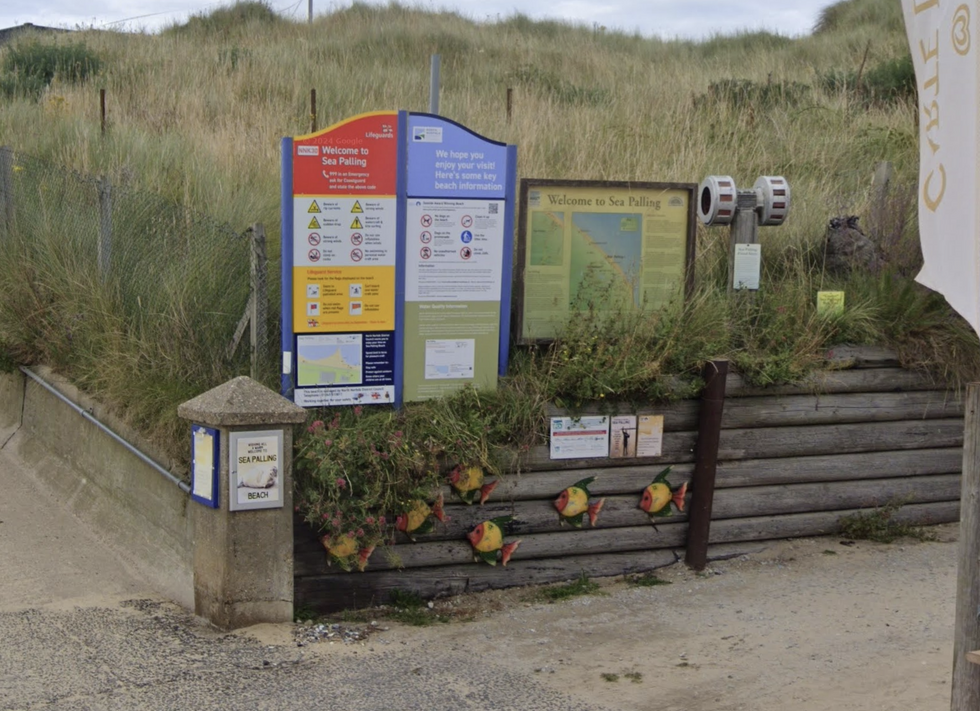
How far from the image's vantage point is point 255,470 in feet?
18.0

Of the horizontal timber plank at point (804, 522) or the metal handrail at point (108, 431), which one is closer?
the metal handrail at point (108, 431)

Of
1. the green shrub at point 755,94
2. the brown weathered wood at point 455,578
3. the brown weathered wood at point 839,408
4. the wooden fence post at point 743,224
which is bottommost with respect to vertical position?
the brown weathered wood at point 455,578

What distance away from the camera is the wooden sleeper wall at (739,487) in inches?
245

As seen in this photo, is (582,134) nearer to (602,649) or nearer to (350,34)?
(602,649)

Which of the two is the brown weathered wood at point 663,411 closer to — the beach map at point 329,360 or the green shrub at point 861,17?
the beach map at point 329,360

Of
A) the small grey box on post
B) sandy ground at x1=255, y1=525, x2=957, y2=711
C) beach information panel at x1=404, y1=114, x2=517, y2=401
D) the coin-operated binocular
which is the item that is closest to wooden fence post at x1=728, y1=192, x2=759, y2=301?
the coin-operated binocular

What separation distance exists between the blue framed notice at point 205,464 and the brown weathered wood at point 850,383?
128 inches

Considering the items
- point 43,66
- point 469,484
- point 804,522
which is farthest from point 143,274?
point 43,66

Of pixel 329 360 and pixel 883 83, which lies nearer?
pixel 329 360

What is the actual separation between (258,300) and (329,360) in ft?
1.70

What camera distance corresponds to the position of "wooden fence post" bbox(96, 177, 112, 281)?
299 inches

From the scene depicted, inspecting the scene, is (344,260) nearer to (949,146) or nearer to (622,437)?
(622,437)

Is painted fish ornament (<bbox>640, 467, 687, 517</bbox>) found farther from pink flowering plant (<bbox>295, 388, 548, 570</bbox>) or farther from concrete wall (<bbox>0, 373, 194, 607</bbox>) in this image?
concrete wall (<bbox>0, 373, 194, 607</bbox>)

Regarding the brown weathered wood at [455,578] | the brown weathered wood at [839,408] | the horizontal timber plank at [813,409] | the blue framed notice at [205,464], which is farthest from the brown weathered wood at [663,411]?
the blue framed notice at [205,464]
